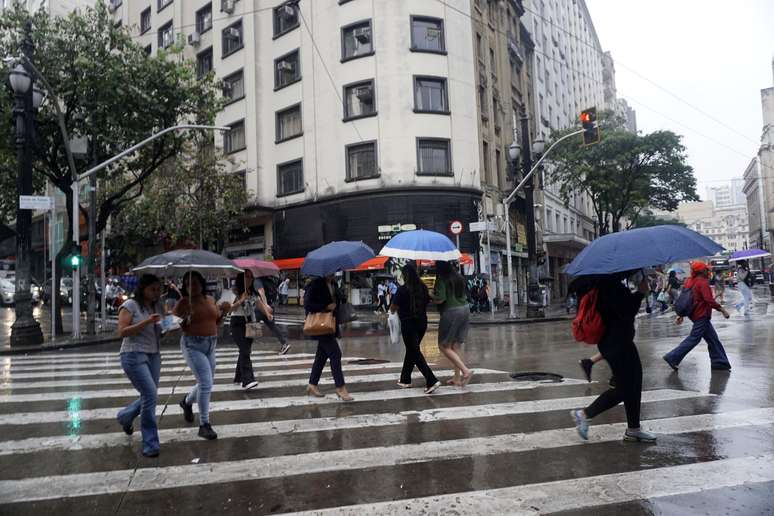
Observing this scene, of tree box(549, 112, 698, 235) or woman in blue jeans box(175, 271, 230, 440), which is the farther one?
tree box(549, 112, 698, 235)

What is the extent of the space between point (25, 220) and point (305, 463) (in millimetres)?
13593

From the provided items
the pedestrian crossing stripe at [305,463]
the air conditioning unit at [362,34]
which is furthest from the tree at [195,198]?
the pedestrian crossing stripe at [305,463]

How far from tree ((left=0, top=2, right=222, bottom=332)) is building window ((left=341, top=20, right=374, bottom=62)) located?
9907 mm

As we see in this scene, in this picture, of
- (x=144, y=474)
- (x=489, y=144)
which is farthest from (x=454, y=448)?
(x=489, y=144)

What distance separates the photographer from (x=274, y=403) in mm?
6852

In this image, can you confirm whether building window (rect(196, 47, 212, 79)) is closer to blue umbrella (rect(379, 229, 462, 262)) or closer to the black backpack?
blue umbrella (rect(379, 229, 462, 262))

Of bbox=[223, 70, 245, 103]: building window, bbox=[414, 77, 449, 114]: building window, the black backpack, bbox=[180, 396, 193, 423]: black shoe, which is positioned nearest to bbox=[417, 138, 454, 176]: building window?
bbox=[414, 77, 449, 114]: building window

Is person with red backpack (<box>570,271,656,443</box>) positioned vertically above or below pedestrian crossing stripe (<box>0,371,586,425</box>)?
above

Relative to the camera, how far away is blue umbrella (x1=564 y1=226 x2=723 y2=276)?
14.2 feet

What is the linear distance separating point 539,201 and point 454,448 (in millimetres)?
36910

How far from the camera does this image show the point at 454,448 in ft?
16.0

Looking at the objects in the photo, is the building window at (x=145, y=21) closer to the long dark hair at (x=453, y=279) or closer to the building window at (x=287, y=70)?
the building window at (x=287, y=70)

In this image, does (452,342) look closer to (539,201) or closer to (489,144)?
(489,144)

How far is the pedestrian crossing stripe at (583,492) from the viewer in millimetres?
3578
